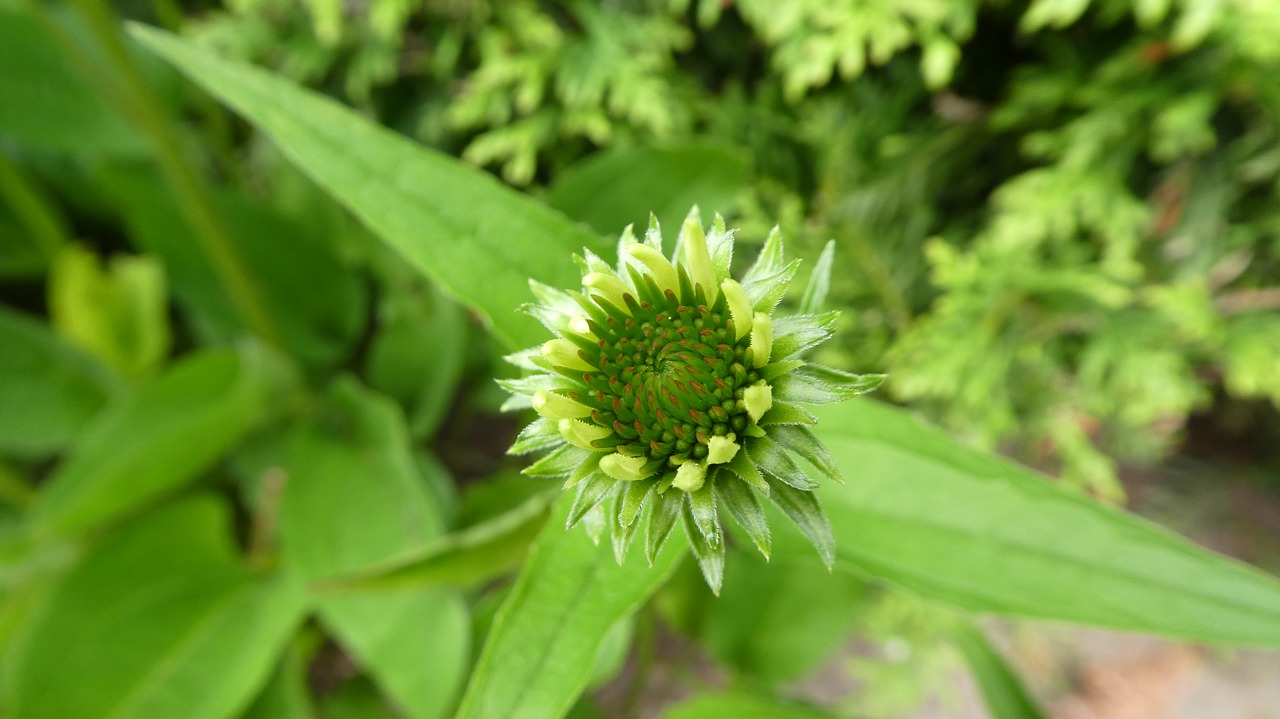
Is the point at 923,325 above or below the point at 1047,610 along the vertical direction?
below

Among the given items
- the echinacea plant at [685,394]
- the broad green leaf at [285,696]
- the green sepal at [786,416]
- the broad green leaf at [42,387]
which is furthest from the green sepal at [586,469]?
the broad green leaf at [42,387]

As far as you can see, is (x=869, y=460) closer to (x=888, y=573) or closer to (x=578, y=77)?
(x=888, y=573)

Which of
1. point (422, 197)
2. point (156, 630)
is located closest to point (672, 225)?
point (422, 197)

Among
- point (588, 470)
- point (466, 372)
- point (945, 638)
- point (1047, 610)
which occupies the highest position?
point (588, 470)

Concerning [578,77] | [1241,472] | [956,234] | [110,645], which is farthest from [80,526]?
[1241,472]

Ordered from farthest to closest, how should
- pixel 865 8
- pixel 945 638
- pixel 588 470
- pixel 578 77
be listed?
1. pixel 945 638
2. pixel 578 77
3. pixel 865 8
4. pixel 588 470

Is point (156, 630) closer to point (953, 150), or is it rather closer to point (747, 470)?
point (747, 470)

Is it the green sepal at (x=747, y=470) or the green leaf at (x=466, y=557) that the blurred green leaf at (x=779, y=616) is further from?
the green sepal at (x=747, y=470)
